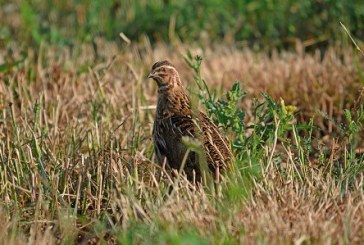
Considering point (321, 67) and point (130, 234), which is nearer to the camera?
point (130, 234)

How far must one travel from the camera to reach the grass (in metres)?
4.78

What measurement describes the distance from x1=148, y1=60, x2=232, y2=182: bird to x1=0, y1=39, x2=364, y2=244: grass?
11cm

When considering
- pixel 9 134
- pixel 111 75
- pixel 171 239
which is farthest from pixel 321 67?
pixel 171 239

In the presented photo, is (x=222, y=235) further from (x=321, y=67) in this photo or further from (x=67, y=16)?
(x=67, y=16)

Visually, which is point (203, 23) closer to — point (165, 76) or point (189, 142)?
point (165, 76)

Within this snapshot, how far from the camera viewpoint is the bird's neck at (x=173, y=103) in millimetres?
6234

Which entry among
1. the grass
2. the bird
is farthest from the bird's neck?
the grass

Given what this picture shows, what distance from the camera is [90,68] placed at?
800cm

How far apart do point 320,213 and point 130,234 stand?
99 cm

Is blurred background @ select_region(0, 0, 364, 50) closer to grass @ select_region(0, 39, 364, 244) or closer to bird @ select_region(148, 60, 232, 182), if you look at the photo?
grass @ select_region(0, 39, 364, 244)

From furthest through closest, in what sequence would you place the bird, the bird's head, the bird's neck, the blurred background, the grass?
the blurred background, the bird's head, the bird's neck, the bird, the grass

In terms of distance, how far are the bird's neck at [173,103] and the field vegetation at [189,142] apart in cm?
9

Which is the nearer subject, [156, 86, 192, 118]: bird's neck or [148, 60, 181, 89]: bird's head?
[156, 86, 192, 118]: bird's neck

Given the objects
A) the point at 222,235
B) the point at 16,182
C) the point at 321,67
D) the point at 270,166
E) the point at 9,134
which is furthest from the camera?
the point at 321,67
